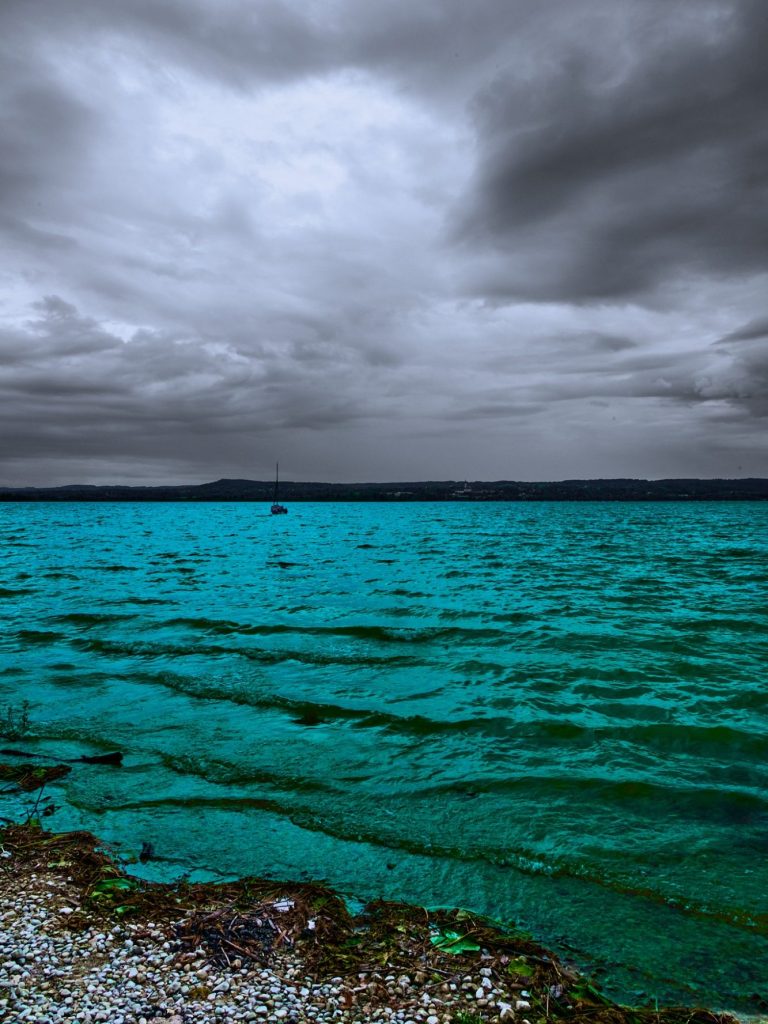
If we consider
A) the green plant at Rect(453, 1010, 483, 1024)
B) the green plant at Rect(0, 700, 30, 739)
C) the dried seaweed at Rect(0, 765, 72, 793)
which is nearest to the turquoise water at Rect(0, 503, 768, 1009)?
the green plant at Rect(0, 700, 30, 739)

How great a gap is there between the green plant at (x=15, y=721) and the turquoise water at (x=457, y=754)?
22 centimetres

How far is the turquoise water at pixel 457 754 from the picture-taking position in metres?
6.27

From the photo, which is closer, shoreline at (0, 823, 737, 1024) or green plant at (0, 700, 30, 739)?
shoreline at (0, 823, 737, 1024)

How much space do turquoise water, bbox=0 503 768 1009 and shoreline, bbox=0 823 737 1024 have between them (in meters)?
0.64

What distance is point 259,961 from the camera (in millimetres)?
4871

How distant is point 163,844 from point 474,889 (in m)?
3.68

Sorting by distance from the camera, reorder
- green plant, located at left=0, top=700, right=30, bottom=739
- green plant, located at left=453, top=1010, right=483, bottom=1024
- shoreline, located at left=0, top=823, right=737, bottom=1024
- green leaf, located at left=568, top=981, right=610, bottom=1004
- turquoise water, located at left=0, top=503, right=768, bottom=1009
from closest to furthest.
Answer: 1. green plant, located at left=453, top=1010, right=483, bottom=1024
2. shoreline, located at left=0, top=823, right=737, bottom=1024
3. green leaf, located at left=568, top=981, right=610, bottom=1004
4. turquoise water, located at left=0, top=503, right=768, bottom=1009
5. green plant, located at left=0, top=700, right=30, bottom=739

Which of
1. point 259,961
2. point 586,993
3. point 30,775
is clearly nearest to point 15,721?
point 30,775

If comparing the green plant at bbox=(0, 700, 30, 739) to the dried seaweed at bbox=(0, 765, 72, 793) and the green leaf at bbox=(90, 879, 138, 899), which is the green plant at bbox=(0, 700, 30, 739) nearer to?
the dried seaweed at bbox=(0, 765, 72, 793)

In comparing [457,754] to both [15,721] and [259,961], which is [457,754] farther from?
[15,721]

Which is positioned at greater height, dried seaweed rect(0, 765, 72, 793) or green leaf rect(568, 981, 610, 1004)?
green leaf rect(568, 981, 610, 1004)

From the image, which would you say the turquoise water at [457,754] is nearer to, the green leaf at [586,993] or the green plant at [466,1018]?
the green leaf at [586,993]

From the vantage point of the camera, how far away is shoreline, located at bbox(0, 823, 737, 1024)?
14.1 feet

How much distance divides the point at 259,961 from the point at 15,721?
912cm
